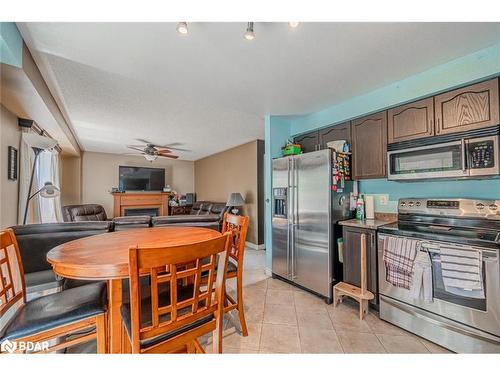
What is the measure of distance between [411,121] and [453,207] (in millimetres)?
886

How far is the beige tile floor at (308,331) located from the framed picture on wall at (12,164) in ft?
9.18

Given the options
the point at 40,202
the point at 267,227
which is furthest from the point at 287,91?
the point at 40,202

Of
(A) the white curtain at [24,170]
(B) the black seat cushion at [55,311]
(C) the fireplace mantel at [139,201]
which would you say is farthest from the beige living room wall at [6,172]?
(C) the fireplace mantel at [139,201]

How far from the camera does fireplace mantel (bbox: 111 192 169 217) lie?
6004 millimetres

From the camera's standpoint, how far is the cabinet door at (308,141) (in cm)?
297

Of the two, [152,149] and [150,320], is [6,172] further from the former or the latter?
[150,320]

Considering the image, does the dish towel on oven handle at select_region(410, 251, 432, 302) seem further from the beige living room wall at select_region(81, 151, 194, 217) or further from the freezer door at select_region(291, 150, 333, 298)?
the beige living room wall at select_region(81, 151, 194, 217)

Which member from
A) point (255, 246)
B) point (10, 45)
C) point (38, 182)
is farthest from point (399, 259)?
point (38, 182)

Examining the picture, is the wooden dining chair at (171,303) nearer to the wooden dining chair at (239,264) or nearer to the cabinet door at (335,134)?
the wooden dining chair at (239,264)

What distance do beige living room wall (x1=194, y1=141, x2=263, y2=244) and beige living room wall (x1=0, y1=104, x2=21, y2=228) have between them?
3696 mm

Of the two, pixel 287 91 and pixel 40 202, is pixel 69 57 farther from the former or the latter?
pixel 40 202

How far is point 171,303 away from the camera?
0.96 meters

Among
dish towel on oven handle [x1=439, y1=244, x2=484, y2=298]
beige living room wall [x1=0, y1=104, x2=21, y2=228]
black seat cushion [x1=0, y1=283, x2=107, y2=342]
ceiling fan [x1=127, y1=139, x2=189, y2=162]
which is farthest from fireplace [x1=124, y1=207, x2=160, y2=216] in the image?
dish towel on oven handle [x1=439, y1=244, x2=484, y2=298]

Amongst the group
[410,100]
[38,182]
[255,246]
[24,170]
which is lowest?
[255,246]
